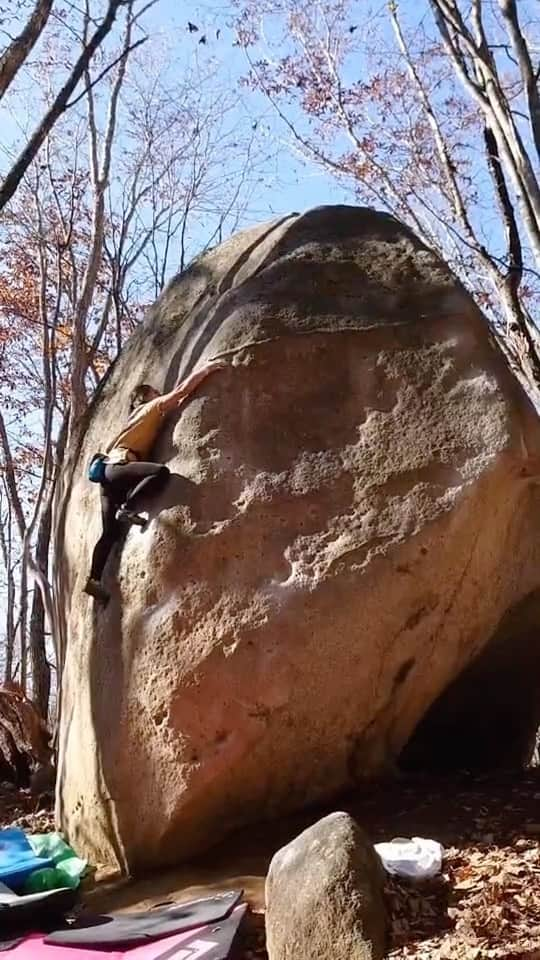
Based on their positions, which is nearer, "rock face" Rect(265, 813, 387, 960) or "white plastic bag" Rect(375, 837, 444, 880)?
"rock face" Rect(265, 813, 387, 960)

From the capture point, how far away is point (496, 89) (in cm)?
668

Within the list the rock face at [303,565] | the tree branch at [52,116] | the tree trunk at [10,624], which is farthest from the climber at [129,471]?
the tree trunk at [10,624]

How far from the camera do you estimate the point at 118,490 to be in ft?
20.4

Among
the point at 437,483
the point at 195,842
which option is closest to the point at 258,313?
the point at 437,483

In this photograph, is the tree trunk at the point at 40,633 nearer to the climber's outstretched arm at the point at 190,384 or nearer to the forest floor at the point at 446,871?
the climber's outstretched arm at the point at 190,384

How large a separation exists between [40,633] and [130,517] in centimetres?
612

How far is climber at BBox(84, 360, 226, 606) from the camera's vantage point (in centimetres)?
609

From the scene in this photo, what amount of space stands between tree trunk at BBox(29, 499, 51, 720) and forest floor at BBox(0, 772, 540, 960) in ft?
20.1

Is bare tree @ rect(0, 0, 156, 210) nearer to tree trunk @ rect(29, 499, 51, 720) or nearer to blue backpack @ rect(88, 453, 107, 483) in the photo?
blue backpack @ rect(88, 453, 107, 483)

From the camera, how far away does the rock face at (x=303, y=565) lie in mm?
5457

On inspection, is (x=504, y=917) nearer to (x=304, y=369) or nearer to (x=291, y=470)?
(x=291, y=470)

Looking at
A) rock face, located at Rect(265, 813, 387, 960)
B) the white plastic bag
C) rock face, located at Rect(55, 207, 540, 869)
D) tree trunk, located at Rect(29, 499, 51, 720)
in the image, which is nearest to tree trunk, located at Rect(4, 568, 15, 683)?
tree trunk, located at Rect(29, 499, 51, 720)

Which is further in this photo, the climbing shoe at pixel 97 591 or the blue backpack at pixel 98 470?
the climbing shoe at pixel 97 591

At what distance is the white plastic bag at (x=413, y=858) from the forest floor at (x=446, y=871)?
2.2 inches
